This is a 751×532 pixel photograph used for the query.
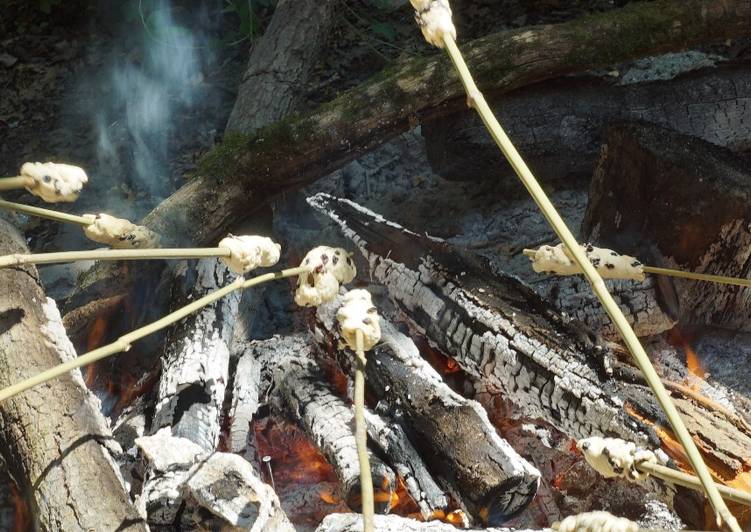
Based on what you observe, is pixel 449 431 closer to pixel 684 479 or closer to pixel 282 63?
pixel 684 479

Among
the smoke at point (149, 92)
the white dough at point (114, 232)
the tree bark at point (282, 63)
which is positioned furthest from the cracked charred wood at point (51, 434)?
the smoke at point (149, 92)

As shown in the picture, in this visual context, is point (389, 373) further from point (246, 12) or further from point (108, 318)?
point (246, 12)

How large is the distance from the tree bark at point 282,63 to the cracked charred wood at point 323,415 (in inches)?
31.9

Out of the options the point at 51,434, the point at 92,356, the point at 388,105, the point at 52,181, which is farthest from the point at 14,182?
the point at 388,105

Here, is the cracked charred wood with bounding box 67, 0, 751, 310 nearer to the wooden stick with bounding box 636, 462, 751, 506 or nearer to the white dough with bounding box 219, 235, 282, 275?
the white dough with bounding box 219, 235, 282, 275

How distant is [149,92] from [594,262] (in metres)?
2.33

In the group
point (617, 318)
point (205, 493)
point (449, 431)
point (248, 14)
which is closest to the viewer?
point (617, 318)

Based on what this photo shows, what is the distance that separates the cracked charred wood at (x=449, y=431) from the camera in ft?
4.36

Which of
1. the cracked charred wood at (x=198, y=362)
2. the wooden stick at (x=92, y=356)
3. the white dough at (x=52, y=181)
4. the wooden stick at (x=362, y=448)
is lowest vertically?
the cracked charred wood at (x=198, y=362)

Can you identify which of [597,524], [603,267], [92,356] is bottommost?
[597,524]

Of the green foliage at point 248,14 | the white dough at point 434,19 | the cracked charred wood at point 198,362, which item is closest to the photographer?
the white dough at point 434,19

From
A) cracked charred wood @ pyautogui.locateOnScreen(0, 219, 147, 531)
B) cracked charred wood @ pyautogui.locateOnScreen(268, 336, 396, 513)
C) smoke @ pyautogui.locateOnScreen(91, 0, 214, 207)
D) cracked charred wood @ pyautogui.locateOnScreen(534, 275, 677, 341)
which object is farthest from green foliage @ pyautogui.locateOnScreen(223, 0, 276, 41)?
cracked charred wood @ pyautogui.locateOnScreen(0, 219, 147, 531)

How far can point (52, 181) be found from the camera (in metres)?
0.97

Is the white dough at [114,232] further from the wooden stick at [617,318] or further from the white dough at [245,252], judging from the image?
the wooden stick at [617,318]
